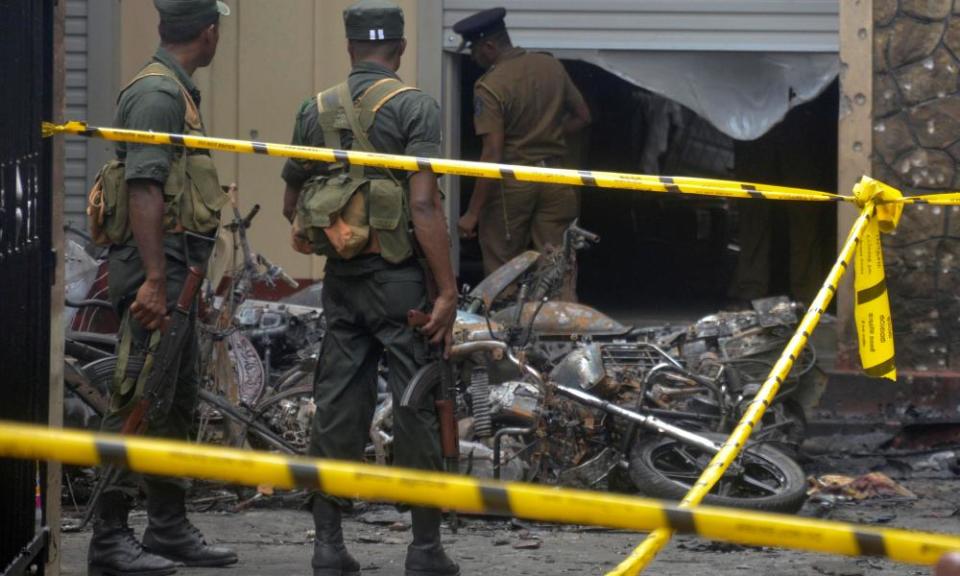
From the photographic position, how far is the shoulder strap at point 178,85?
Answer: 5.43 m

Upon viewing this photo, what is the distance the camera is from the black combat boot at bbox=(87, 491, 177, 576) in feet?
17.8

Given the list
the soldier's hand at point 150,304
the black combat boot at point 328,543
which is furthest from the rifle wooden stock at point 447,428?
the soldier's hand at point 150,304

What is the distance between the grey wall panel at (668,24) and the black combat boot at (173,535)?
4.42 metres

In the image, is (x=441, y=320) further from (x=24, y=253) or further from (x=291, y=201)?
(x=24, y=253)

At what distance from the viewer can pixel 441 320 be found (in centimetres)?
529

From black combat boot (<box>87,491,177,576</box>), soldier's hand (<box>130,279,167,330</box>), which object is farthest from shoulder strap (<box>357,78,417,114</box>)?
black combat boot (<box>87,491,177,576</box>)

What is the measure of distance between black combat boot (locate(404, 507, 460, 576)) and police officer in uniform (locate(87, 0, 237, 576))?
2.51 ft

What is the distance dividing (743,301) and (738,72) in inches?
99.0

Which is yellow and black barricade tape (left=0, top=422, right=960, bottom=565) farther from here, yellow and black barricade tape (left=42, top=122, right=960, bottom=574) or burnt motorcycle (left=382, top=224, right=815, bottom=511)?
burnt motorcycle (left=382, top=224, right=815, bottom=511)

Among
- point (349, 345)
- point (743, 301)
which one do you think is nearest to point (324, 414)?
point (349, 345)

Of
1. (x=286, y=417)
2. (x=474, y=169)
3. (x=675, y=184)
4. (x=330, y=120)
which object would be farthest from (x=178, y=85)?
(x=286, y=417)

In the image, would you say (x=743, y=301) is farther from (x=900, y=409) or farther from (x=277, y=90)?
(x=277, y=90)

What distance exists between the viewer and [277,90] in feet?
30.9

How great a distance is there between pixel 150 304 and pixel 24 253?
1.06m
